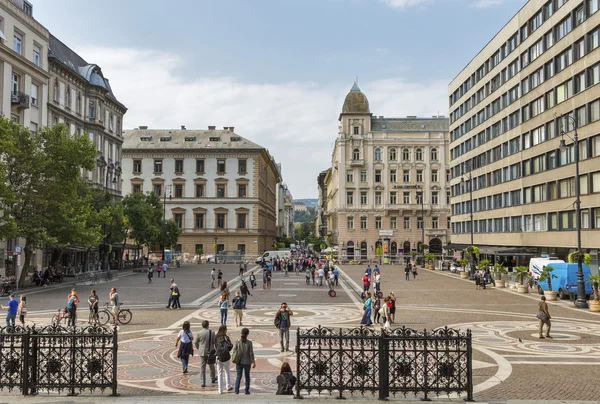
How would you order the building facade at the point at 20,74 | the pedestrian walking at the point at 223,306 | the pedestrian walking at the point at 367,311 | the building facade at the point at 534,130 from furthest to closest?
the building facade at the point at 534,130
the building facade at the point at 20,74
the pedestrian walking at the point at 367,311
the pedestrian walking at the point at 223,306

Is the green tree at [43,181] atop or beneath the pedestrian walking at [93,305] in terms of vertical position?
atop

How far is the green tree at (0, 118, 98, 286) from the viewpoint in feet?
121

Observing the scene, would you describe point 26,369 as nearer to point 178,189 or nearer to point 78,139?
point 78,139

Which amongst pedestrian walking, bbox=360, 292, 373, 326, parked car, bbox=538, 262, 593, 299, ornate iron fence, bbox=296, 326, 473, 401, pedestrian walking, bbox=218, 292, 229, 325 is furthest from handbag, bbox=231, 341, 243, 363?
parked car, bbox=538, 262, 593, 299

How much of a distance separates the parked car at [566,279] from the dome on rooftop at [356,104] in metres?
62.1

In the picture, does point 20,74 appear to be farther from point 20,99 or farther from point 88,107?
point 88,107

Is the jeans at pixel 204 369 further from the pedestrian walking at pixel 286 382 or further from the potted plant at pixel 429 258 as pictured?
the potted plant at pixel 429 258

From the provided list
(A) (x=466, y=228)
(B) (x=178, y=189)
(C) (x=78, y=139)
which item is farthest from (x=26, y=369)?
(B) (x=178, y=189)

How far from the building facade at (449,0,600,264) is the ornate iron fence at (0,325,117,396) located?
27852 millimetres

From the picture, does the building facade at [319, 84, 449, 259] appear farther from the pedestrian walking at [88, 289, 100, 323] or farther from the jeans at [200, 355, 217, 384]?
the jeans at [200, 355, 217, 384]

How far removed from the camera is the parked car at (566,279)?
106 feet

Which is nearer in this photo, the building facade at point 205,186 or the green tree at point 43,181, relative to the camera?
the green tree at point 43,181

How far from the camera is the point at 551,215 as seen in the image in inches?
1885

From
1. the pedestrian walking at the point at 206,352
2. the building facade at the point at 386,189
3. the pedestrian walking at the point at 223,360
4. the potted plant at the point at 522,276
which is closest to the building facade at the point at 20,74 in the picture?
the pedestrian walking at the point at 206,352
